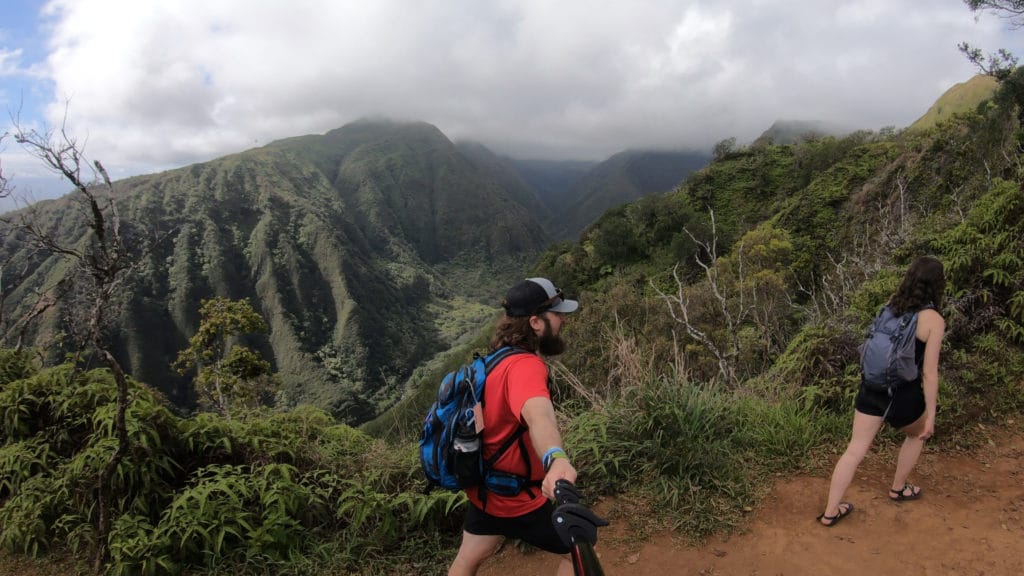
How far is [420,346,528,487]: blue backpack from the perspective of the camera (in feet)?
6.40

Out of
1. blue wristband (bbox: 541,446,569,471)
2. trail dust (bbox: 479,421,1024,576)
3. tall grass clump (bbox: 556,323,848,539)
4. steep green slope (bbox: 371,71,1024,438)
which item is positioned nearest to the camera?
blue wristband (bbox: 541,446,569,471)

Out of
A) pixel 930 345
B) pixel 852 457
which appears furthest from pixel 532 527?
pixel 930 345

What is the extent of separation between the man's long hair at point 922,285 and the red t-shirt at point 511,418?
2296mm

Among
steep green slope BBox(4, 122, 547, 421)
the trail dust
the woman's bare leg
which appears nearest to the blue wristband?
the trail dust

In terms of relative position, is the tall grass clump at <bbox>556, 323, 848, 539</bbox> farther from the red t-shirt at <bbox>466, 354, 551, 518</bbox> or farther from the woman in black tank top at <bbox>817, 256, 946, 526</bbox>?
the red t-shirt at <bbox>466, 354, 551, 518</bbox>

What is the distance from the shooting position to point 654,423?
144 inches

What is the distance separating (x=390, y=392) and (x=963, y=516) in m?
94.2

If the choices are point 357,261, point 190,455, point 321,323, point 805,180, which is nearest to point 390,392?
point 321,323

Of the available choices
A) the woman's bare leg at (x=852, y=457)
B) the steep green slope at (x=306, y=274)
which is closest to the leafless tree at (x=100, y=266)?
the woman's bare leg at (x=852, y=457)

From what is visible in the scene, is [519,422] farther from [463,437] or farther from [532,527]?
[532,527]

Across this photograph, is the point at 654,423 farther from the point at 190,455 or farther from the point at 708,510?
the point at 190,455

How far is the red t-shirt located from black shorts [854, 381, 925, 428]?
7.09ft

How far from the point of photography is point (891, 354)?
2.80 meters

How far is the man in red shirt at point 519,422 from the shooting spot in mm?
1826
